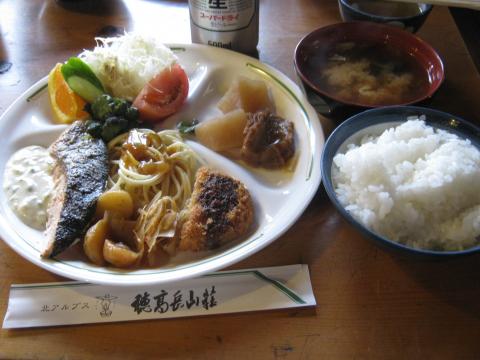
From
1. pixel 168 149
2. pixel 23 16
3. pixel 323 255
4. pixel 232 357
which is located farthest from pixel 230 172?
pixel 23 16

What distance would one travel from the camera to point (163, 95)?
2273mm

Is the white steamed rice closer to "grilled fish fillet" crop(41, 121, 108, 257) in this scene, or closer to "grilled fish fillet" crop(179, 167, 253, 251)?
"grilled fish fillet" crop(179, 167, 253, 251)

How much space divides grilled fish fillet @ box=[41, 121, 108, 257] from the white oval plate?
90 mm

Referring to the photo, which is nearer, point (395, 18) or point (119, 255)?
point (119, 255)

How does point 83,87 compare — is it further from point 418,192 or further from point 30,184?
point 418,192

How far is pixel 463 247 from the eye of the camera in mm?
1440

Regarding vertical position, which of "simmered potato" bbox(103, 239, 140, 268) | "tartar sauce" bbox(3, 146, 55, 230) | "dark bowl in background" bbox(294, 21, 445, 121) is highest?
"dark bowl in background" bbox(294, 21, 445, 121)

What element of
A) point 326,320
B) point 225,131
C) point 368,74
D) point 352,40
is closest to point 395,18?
point 352,40

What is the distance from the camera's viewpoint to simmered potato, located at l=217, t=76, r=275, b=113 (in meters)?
2.24

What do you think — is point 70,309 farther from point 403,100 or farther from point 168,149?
point 403,100

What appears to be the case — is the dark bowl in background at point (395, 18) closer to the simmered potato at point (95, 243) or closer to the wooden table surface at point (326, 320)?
the wooden table surface at point (326, 320)

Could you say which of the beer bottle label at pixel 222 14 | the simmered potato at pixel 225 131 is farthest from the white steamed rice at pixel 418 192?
the beer bottle label at pixel 222 14

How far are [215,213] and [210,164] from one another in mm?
427

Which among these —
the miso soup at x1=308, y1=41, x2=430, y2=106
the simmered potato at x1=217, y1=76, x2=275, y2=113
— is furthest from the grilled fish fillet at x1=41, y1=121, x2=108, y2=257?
the miso soup at x1=308, y1=41, x2=430, y2=106
